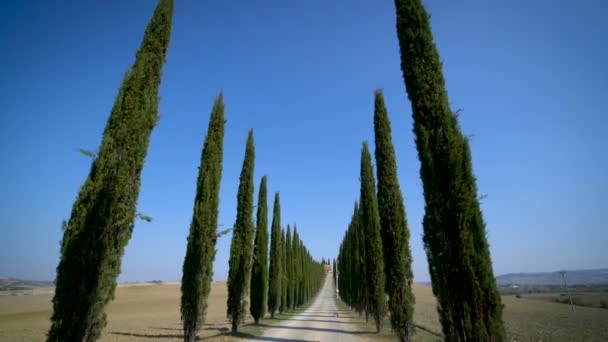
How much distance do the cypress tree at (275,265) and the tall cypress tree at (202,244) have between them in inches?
541

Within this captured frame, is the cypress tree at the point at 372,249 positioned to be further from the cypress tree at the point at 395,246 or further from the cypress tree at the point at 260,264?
the cypress tree at the point at 260,264

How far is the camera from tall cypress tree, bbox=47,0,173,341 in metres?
6.26

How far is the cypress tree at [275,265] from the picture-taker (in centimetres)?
2528

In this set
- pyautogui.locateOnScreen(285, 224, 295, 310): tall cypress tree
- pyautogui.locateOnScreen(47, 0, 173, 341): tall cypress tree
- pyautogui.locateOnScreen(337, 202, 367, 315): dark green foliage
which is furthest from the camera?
pyautogui.locateOnScreen(285, 224, 295, 310): tall cypress tree

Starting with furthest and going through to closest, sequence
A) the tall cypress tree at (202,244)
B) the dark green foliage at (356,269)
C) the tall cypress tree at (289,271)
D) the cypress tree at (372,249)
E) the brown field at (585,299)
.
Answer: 1. the brown field at (585,299)
2. the tall cypress tree at (289,271)
3. the dark green foliage at (356,269)
4. the cypress tree at (372,249)
5. the tall cypress tree at (202,244)

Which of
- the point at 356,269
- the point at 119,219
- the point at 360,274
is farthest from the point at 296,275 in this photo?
the point at 119,219

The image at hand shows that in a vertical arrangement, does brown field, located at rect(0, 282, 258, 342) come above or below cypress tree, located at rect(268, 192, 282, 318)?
below

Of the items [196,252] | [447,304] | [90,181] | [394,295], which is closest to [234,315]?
[196,252]

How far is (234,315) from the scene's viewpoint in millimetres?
15641

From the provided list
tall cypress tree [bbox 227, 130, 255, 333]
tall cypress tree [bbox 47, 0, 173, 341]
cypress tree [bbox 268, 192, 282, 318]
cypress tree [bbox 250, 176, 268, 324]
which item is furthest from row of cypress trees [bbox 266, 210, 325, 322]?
tall cypress tree [bbox 47, 0, 173, 341]

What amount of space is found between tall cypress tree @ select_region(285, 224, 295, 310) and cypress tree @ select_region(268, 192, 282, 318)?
21.1 ft

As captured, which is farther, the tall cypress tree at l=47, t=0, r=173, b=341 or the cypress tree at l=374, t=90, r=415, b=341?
the cypress tree at l=374, t=90, r=415, b=341

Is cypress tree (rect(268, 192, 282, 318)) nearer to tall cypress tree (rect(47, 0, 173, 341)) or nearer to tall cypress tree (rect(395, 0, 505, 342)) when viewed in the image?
tall cypress tree (rect(47, 0, 173, 341))

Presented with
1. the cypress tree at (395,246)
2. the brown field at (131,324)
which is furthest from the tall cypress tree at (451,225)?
the brown field at (131,324)
